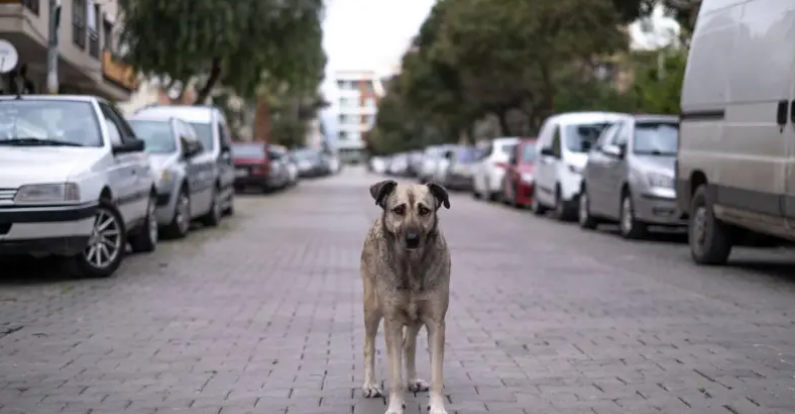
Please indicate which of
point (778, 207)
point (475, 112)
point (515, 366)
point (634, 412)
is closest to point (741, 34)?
point (778, 207)

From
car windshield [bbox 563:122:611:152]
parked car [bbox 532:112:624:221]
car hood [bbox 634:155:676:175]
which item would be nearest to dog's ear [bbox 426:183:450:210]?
car hood [bbox 634:155:676:175]

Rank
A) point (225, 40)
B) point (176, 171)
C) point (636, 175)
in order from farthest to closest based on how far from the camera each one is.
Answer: point (225, 40)
point (636, 175)
point (176, 171)

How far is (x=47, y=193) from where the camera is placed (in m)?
11.4

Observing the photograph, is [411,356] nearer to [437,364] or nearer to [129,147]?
[437,364]

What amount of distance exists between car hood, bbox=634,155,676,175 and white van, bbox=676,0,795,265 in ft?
7.55

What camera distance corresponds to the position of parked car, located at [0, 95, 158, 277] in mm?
11305

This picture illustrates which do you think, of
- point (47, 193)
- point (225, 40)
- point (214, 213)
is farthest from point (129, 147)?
point (225, 40)

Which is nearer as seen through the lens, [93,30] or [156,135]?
[156,135]

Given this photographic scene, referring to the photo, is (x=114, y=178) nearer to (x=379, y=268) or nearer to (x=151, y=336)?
(x=151, y=336)

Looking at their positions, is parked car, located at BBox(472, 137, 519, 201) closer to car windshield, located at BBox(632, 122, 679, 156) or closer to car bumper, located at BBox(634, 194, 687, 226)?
car windshield, located at BBox(632, 122, 679, 156)

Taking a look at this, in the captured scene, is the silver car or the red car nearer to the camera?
the silver car

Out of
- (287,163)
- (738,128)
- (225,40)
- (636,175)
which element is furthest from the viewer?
(287,163)

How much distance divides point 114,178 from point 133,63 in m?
22.8

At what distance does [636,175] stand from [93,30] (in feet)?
65.7
